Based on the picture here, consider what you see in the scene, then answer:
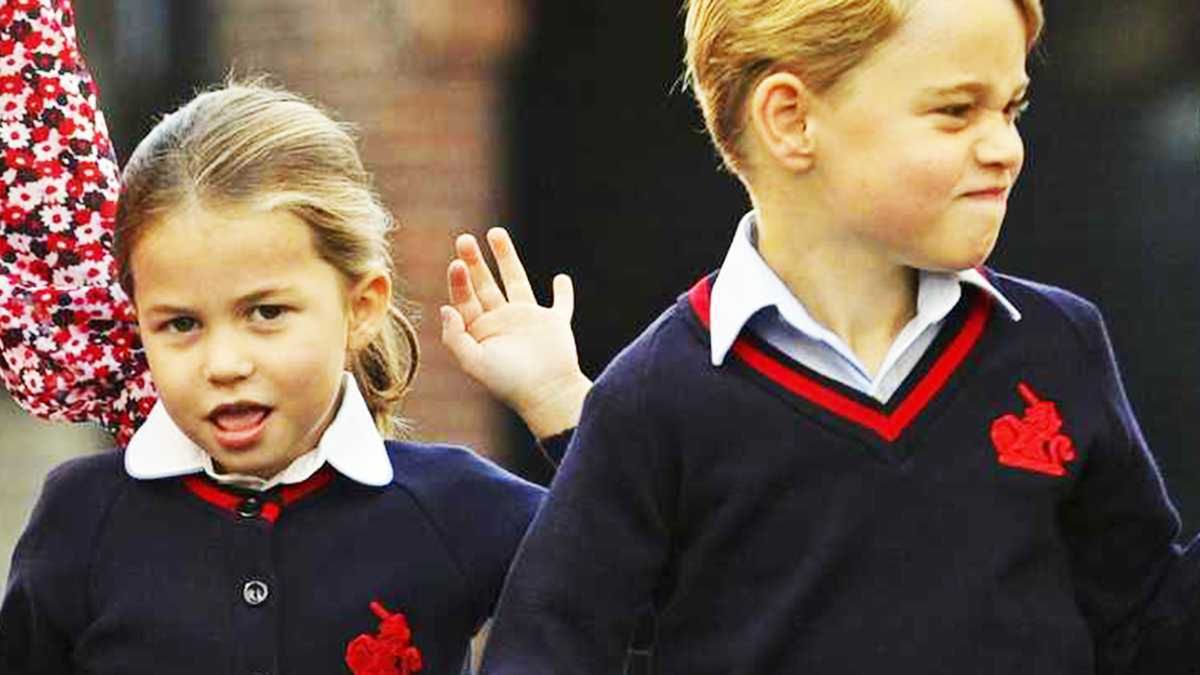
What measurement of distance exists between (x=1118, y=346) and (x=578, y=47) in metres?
1.52

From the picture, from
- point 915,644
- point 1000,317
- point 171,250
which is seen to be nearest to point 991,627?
point 915,644

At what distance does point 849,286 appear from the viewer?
3650 mm

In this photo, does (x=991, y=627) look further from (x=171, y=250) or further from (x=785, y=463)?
(x=171, y=250)

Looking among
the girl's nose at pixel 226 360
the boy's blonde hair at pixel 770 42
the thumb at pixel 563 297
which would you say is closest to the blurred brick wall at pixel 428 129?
the thumb at pixel 563 297

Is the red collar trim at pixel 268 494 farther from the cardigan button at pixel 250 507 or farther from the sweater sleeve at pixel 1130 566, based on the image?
the sweater sleeve at pixel 1130 566

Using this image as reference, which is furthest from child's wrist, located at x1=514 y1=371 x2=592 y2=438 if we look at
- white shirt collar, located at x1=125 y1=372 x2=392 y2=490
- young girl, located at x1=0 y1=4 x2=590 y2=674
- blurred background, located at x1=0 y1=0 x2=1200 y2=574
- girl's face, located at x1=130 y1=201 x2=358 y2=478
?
blurred background, located at x1=0 y1=0 x2=1200 y2=574

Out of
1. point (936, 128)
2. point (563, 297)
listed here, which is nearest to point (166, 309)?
point (563, 297)

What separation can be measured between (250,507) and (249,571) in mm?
87

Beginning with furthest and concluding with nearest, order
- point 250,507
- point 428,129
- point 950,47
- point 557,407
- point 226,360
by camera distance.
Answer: point 428,129, point 557,407, point 250,507, point 226,360, point 950,47

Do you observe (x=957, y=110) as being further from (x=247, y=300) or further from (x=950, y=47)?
(x=247, y=300)

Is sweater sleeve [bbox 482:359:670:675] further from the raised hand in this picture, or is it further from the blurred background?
the blurred background

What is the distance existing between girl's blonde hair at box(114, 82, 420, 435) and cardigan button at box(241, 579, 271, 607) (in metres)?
0.39

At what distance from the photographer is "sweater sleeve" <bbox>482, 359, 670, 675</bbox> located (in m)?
3.57

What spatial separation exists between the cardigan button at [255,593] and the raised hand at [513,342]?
431 millimetres
